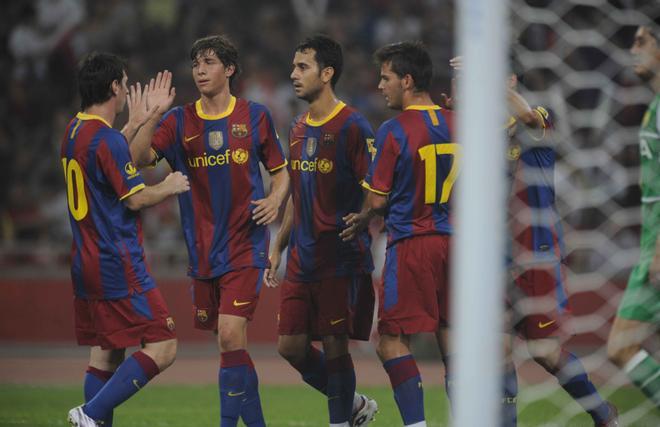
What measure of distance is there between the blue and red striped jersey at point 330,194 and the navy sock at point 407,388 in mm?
781

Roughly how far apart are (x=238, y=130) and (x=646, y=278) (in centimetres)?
240

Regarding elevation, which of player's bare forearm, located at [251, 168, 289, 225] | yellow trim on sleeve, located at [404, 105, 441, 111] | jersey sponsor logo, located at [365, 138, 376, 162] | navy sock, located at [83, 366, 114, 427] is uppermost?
yellow trim on sleeve, located at [404, 105, 441, 111]

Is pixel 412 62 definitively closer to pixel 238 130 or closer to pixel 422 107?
pixel 422 107

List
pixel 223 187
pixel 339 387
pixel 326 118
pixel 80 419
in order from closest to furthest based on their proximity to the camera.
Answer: pixel 80 419 < pixel 223 187 < pixel 339 387 < pixel 326 118

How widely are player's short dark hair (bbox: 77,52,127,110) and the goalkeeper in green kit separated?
9.20 ft

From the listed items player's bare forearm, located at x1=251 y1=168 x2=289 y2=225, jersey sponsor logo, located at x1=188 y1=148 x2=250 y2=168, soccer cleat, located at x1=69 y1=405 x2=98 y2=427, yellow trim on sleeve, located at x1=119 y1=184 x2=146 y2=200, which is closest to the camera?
soccer cleat, located at x1=69 y1=405 x2=98 y2=427

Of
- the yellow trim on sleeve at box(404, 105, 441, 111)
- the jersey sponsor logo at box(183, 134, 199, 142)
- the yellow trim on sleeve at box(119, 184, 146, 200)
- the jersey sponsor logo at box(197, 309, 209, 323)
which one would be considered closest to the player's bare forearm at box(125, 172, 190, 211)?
the yellow trim on sleeve at box(119, 184, 146, 200)

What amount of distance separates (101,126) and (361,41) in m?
9.84

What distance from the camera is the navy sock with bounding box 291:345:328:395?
651cm

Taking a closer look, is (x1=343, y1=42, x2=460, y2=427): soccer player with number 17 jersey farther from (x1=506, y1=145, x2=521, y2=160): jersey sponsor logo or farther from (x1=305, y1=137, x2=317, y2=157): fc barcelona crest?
(x1=305, y1=137, x2=317, y2=157): fc barcelona crest

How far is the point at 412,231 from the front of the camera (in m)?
5.87

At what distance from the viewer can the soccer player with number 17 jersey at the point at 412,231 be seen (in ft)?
19.0

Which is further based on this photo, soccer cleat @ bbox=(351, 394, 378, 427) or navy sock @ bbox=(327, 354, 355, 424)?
soccer cleat @ bbox=(351, 394, 378, 427)

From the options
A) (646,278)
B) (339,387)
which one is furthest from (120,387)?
(646,278)
